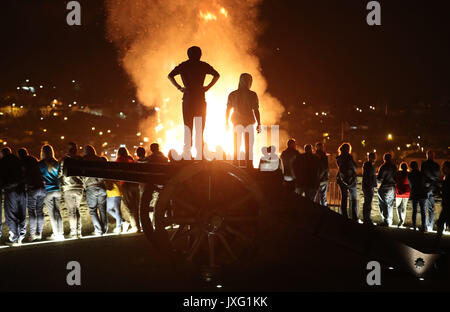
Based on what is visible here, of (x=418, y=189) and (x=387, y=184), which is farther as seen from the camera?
(x=387, y=184)

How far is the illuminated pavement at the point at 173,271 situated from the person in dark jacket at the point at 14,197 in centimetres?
43

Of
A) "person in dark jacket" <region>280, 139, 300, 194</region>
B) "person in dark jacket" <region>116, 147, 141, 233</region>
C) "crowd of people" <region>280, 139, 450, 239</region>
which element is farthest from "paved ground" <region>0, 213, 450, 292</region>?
"person in dark jacket" <region>280, 139, 300, 194</region>

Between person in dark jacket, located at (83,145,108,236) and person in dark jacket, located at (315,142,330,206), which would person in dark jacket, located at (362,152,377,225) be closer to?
person in dark jacket, located at (315,142,330,206)

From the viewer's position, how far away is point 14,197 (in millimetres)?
7855

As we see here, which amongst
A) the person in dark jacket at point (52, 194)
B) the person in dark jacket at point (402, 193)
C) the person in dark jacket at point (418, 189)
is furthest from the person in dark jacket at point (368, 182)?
the person in dark jacket at point (52, 194)

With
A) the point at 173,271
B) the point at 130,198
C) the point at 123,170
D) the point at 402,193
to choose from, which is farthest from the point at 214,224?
the point at 402,193

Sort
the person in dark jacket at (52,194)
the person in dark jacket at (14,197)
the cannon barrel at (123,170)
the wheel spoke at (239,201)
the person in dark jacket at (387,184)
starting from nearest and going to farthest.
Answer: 1. the wheel spoke at (239,201)
2. the cannon barrel at (123,170)
3. the person in dark jacket at (14,197)
4. the person in dark jacket at (52,194)
5. the person in dark jacket at (387,184)

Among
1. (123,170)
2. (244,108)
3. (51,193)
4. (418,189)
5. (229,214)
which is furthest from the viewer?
(418,189)

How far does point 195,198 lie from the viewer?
207 inches

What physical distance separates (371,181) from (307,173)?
200 cm

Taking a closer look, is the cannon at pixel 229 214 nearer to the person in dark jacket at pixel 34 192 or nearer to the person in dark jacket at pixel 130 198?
the person in dark jacket at pixel 34 192

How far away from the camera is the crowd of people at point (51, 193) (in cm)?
784

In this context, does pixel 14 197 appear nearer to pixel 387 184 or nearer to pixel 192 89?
pixel 192 89

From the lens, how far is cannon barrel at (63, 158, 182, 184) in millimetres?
5383
